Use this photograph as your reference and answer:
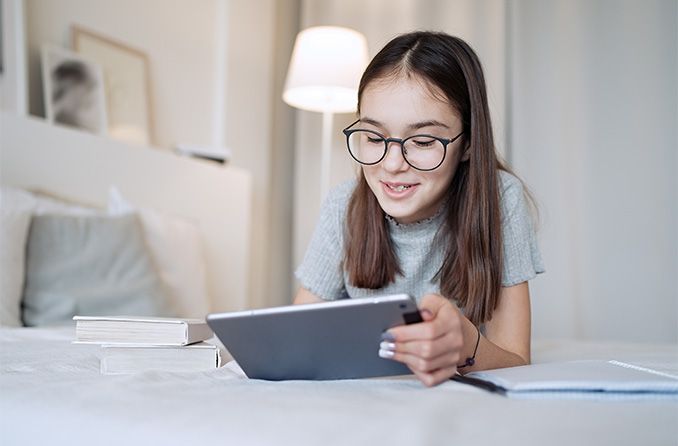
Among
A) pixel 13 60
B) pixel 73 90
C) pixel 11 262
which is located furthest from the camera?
pixel 73 90

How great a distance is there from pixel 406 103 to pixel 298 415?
0.69 meters

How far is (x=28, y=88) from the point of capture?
2.42 meters

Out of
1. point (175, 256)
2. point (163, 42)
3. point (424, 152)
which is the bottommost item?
point (175, 256)

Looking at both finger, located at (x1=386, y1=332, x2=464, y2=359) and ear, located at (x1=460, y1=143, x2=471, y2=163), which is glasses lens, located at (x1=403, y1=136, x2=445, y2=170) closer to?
ear, located at (x1=460, y1=143, x2=471, y2=163)

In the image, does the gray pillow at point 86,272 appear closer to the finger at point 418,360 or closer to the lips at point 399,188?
the lips at point 399,188

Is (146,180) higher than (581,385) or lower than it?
higher

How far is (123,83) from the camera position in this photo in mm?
2762

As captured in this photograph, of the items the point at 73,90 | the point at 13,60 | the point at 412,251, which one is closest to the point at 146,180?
the point at 73,90

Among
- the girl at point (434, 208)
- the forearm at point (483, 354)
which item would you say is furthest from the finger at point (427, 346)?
the girl at point (434, 208)

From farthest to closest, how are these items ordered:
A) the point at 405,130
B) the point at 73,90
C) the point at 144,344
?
the point at 73,90 < the point at 405,130 < the point at 144,344

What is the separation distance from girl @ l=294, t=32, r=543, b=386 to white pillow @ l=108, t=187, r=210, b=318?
95cm

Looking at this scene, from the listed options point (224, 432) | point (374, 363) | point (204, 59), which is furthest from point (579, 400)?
point (204, 59)

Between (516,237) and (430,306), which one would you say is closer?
(430,306)

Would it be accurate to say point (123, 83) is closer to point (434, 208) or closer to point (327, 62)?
point (327, 62)
